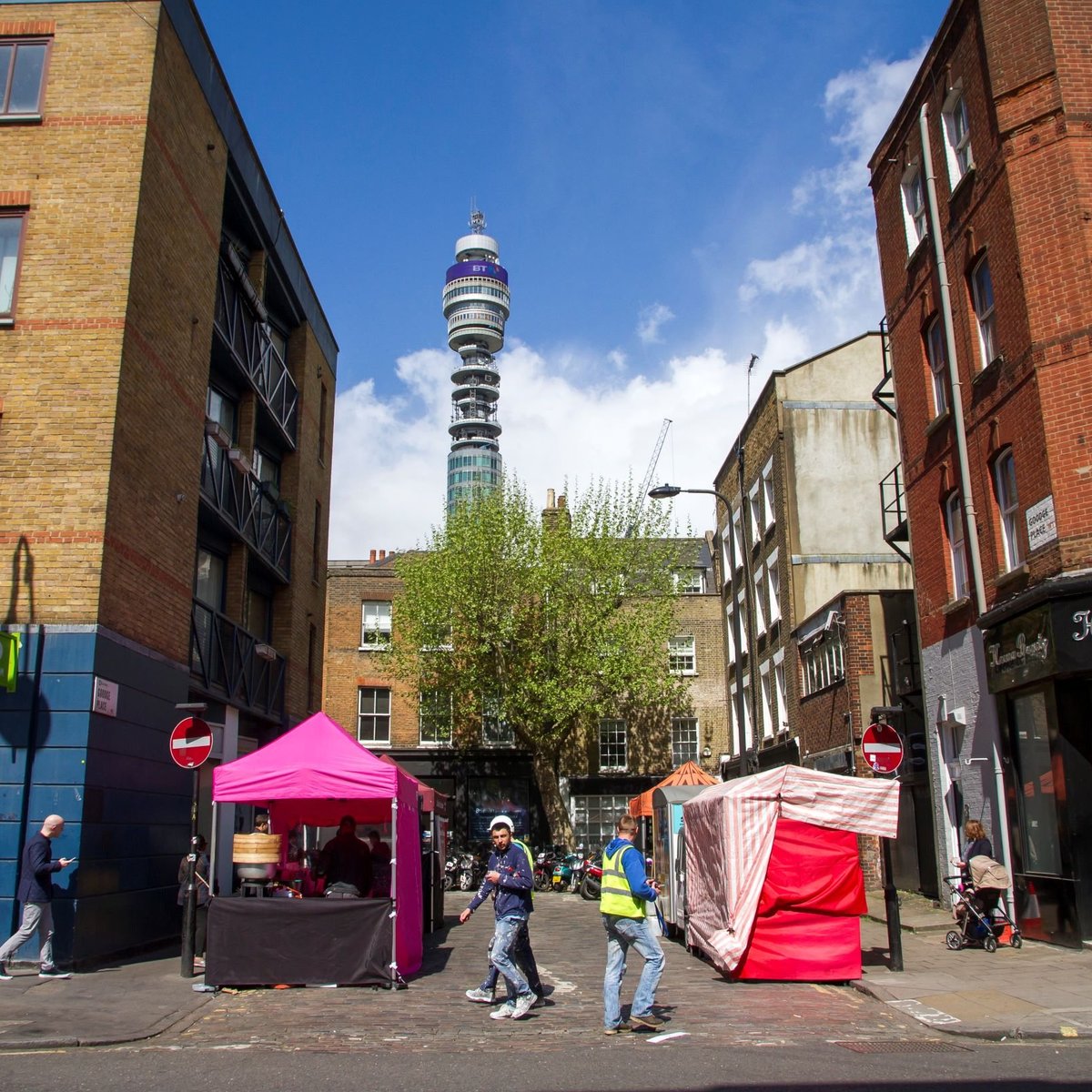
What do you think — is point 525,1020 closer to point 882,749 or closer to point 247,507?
point 882,749

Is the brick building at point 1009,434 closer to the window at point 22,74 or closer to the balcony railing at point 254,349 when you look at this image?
the balcony railing at point 254,349

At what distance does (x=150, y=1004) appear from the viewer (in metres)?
10.3

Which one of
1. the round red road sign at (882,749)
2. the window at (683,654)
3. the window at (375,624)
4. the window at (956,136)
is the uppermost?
the window at (956,136)

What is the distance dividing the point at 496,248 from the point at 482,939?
17757 cm

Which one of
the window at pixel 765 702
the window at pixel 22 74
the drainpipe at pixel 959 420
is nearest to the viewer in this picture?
the drainpipe at pixel 959 420

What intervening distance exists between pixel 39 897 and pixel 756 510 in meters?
23.5

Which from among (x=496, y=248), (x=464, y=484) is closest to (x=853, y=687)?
(x=464, y=484)

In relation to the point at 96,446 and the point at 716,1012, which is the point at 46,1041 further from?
the point at 96,446

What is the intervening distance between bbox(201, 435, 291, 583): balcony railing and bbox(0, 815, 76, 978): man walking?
7205mm

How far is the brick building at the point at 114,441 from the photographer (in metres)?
13.1

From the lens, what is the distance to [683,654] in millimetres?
38406

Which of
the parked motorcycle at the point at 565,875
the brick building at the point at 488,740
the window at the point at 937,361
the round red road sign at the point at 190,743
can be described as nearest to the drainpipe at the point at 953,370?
the window at the point at 937,361

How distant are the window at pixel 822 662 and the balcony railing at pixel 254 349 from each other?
12679 mm

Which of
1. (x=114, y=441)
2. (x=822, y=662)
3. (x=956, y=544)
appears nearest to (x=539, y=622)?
(x=822, y=662)
